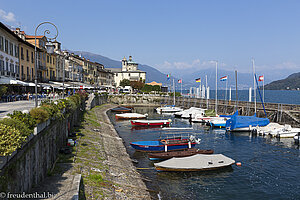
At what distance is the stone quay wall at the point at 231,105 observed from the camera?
50.7 m

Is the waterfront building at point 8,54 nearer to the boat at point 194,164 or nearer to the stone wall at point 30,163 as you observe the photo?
the stone wall at point 30,163

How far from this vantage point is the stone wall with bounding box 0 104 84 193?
9461 millimetres

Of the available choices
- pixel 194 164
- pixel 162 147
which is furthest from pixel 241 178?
pixel 162 147

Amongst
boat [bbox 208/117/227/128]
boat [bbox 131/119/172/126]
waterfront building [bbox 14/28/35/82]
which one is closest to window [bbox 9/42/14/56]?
waterfront building [bbox 14/28/35/82]

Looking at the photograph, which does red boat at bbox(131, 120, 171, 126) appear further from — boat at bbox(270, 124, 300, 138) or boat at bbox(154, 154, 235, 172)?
boat at bbox(154, 154, 235, 172)

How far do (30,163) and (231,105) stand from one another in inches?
2520

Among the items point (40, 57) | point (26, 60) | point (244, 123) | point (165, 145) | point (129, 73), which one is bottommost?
point (165, 145)

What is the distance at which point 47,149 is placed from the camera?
16172mm

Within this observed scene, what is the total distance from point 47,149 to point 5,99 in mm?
23115

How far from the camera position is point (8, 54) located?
3906 cm

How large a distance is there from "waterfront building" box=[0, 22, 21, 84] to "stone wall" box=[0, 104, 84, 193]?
22.0 metres

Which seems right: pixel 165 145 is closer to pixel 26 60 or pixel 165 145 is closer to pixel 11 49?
pixel 11 49

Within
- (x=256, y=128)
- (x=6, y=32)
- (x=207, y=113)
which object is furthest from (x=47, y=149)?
(x=207, y=113)

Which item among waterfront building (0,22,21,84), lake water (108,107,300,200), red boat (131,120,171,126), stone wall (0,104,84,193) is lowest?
lake water (108,107,300,200)
